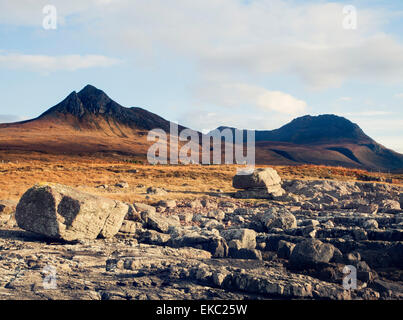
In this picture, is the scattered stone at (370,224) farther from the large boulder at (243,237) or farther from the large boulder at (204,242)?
the large boulder at (204,242)

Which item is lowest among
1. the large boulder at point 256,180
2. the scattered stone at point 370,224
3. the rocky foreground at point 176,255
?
the rocky foreground at point 176,255

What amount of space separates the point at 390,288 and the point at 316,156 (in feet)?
636

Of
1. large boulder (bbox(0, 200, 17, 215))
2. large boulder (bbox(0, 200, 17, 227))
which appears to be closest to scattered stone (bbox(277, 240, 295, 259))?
large boulder (bbox(0, 200, 17, 227))

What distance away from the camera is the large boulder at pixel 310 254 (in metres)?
10.6

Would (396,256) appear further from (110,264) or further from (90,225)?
(90,225)

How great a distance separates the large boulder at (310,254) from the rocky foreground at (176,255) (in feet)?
0.09

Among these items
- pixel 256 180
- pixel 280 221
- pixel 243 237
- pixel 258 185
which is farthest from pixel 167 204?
pixel 243 237

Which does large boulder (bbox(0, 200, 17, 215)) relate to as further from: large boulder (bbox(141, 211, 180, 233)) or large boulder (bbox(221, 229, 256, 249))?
large boulder (bbox(221, 229, 256, 249))

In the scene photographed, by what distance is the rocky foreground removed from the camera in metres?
8.89

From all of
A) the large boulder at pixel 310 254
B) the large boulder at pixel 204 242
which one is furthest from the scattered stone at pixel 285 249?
the large boulder at pixel 204 242

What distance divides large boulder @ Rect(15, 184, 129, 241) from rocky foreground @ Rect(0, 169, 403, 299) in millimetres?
33

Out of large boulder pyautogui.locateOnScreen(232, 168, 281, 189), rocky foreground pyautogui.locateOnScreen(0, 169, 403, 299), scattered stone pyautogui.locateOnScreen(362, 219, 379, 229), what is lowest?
rocky foreground pyautogui.locateOnScreen(0, 169, 403, 299)

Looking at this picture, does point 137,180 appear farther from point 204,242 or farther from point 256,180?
point 204,242
